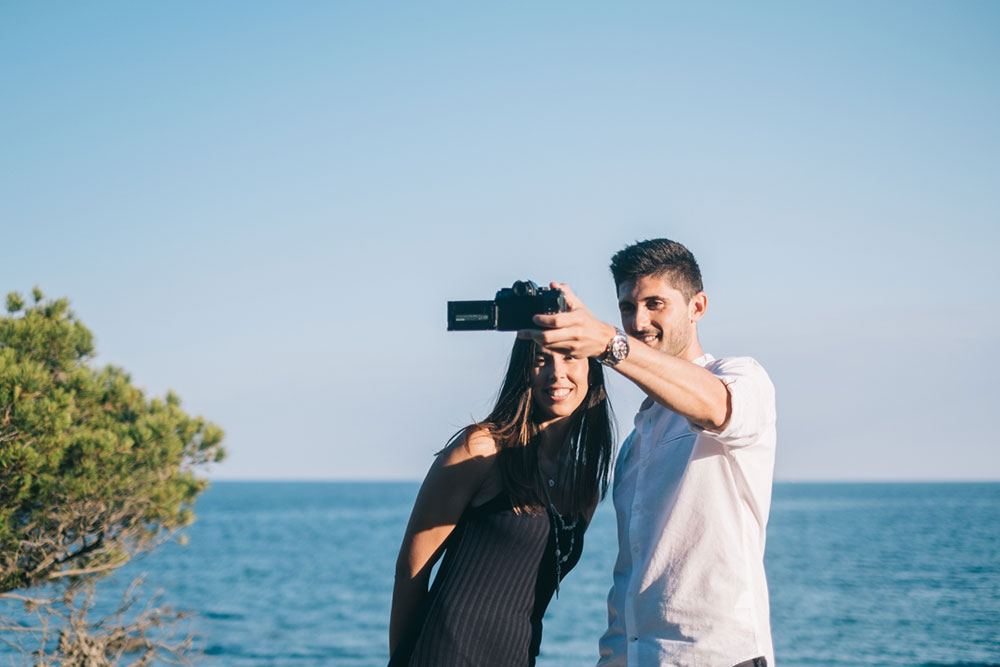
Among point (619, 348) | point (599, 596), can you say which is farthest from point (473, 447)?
point (599, 596)

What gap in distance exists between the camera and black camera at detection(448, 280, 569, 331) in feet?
7.43

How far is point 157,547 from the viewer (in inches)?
348

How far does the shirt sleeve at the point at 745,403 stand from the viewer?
8.38 feet

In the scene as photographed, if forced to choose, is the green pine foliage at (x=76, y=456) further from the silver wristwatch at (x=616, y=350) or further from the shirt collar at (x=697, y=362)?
the silver wristwatch at (x=616, y=350)

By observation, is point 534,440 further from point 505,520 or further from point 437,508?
point 437,508

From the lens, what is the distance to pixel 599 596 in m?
32.2

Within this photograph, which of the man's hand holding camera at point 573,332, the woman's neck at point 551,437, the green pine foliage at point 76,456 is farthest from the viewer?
the green pine foliage at point 76,456

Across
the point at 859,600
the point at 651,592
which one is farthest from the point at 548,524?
the point at 859,600

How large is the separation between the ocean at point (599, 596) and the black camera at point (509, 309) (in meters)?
7.19

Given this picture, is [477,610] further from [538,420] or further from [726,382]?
[726,382]

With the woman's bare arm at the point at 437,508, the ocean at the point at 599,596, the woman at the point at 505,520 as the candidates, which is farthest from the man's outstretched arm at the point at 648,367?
the ocean at the point at 599,596

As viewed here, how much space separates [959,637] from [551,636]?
10130mm

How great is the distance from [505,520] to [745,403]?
1043 mm

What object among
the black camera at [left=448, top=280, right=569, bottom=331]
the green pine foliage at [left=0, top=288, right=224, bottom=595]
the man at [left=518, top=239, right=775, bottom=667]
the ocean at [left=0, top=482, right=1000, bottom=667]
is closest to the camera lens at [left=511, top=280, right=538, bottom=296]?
the black camera at [left=448, top=280, right=569, bottom=331]
